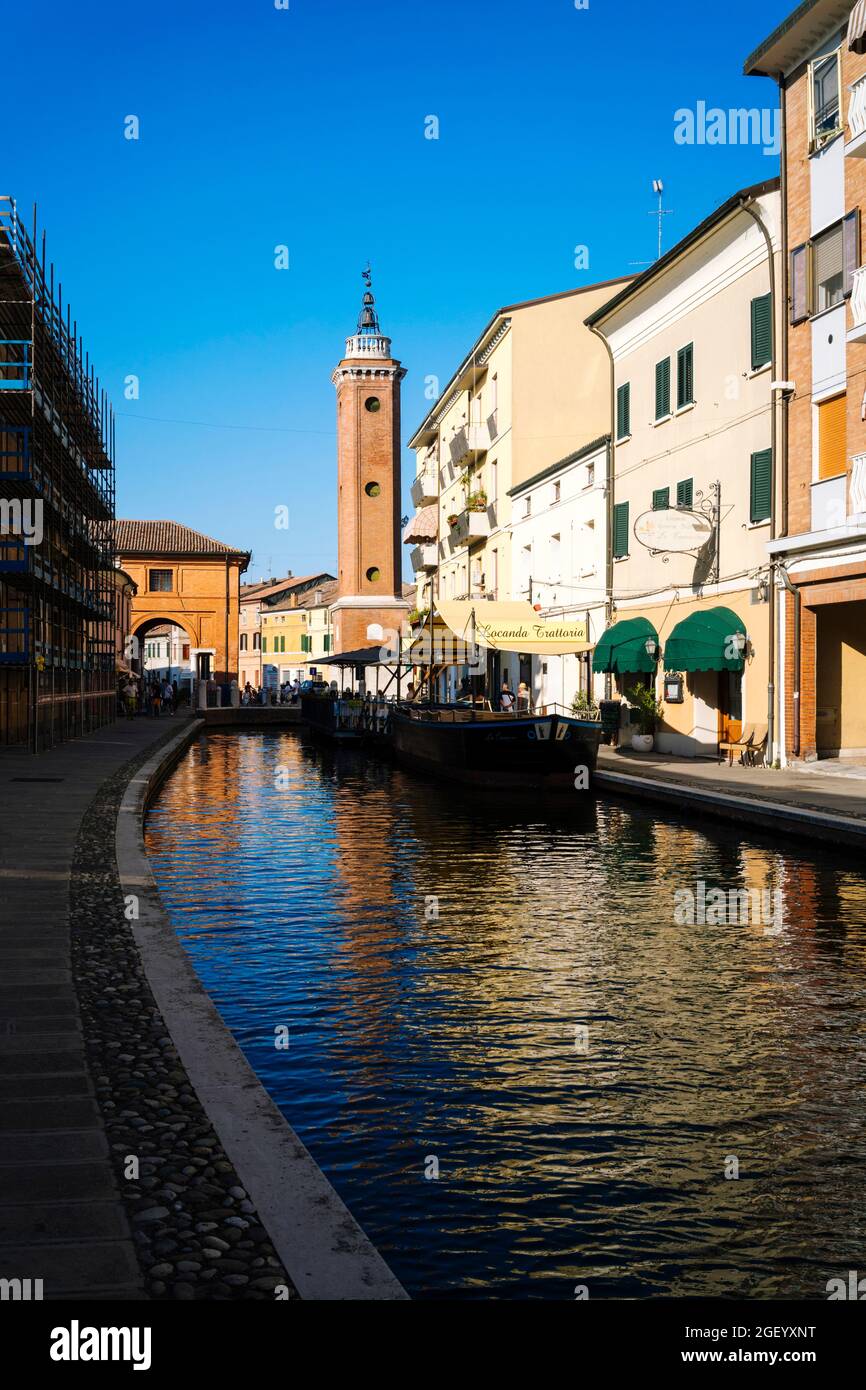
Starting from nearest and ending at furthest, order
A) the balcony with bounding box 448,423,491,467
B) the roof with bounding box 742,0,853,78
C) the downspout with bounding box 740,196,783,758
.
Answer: the roof with bounding box 742,0,853,78 < the downspout with bounding box 740,196,783,758 < the balcony with bounding box 448,423,491,467

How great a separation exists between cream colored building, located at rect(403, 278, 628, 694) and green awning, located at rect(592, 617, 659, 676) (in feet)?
32.0

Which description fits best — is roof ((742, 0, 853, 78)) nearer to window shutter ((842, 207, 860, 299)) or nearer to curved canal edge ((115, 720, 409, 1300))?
window shutter ((842, 207, 860, 299))

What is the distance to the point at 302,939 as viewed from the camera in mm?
9297

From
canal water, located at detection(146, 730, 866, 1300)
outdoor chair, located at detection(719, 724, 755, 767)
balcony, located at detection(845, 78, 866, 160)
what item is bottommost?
canal water, located at detection(146, 730, 866, 1300)

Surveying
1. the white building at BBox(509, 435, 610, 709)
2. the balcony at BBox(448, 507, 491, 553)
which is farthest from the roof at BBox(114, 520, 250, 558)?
the white building at BBox(509, 435, 610, 709)

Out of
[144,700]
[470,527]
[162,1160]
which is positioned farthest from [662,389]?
[144,700]

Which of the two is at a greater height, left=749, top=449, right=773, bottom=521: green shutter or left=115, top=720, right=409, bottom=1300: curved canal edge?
left=749, top=449, right=773, bottom=521: green shutter

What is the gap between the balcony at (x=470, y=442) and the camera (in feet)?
154

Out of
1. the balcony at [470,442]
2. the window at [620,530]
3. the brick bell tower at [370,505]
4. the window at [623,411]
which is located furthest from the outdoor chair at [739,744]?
the brick bell tower at [370,505]

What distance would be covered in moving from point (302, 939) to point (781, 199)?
1885 cm

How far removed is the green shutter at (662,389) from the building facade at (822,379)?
572 cm

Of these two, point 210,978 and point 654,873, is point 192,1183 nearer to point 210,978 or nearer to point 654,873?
point 210,978

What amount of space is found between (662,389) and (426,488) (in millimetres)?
34522

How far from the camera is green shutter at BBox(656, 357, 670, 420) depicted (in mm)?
28422
